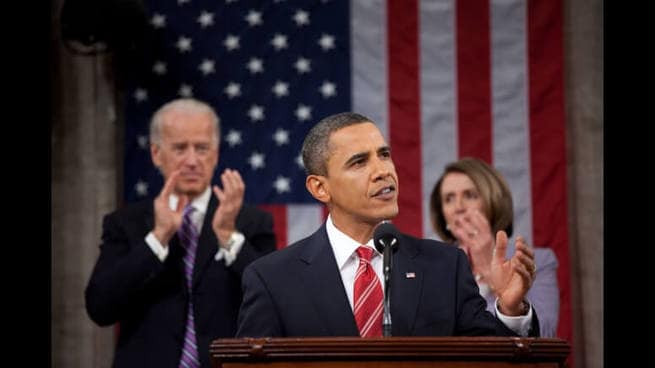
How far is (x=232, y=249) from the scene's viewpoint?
14.9 feet

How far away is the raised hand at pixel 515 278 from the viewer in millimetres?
3012

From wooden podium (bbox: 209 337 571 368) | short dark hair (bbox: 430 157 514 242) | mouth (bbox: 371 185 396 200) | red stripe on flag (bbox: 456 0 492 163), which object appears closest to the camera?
wooden podium (bbox: 209 337 571 368)

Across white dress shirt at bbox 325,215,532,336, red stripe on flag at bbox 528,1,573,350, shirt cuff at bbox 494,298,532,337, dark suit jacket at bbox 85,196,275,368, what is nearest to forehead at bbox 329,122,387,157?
white dress shirt at bbox 325,215,532,336

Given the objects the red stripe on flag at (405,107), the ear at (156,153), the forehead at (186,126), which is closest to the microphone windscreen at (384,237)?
the forehead at (186,126)

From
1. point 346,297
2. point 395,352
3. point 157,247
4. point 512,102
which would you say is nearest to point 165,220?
point 157,247

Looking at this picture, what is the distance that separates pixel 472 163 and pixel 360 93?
0.89 m

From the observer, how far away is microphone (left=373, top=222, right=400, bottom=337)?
9.39 feet

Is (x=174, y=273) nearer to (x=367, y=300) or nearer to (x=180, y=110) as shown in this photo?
(x=180, y=110)

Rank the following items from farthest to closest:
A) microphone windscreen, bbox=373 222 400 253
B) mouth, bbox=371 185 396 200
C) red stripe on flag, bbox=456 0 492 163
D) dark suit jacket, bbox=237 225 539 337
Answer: red stripe on flag, bbox=456 0 492 163
mouth, bbox=371 185 396 200
dark suit jacket, bbox=237 225 539 337
microphone windscreen, bbox=373 222 400 253

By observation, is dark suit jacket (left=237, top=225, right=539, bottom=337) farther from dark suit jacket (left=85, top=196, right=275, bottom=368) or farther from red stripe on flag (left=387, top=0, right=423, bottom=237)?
red stripe on flag (left=387, top=0, right=423, bottom=237)

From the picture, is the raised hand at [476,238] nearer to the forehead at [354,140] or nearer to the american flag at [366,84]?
the american flag at [366,84]

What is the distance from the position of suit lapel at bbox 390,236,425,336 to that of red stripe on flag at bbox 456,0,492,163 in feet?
8.09

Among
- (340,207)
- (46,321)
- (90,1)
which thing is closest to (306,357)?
(340,207)
